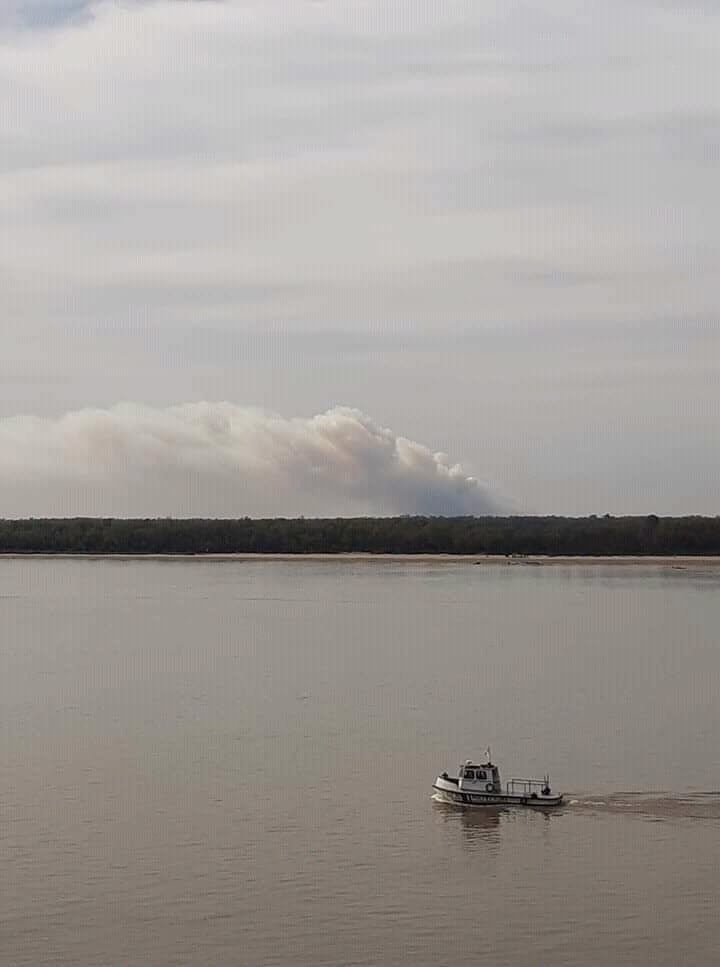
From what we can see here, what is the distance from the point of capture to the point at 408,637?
212 feet

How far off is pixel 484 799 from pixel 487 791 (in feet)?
A: 0.54

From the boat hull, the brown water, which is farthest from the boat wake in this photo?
the boat hull

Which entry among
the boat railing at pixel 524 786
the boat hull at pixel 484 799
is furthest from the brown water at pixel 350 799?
the boat railing at pixel 524 786

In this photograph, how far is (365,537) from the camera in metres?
160

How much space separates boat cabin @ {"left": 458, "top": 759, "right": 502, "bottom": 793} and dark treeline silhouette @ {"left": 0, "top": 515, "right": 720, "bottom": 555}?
122352 millimetres

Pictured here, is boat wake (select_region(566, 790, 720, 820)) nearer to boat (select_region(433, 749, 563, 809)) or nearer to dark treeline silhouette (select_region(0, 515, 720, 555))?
boat (select_region(433, 749, 563, 809))

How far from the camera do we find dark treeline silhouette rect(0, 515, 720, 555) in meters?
154

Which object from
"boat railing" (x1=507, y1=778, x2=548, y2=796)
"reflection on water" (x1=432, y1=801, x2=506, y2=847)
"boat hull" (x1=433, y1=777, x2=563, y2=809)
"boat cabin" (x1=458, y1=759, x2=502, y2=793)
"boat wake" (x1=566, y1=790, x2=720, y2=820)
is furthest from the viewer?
"boat railing" (x1=507, y1=778, x2=548, y2=796)

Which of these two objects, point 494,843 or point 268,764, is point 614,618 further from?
point 494,843

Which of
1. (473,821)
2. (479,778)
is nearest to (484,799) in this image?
(479,778)

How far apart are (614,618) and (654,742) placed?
126ft

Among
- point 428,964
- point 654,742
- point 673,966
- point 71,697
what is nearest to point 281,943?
point 428,964

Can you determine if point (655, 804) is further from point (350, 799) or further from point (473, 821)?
point (350, 799)

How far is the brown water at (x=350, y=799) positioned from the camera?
22.9 metres
